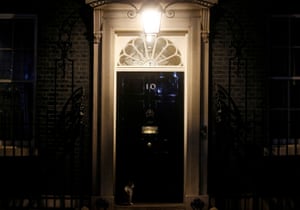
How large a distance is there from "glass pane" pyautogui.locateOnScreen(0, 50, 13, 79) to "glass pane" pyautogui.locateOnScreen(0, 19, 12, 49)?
0.14 m

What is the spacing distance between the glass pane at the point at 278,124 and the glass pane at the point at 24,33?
4.71 metres

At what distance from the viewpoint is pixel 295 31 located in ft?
29.6

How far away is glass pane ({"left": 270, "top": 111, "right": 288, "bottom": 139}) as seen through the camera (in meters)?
8.98

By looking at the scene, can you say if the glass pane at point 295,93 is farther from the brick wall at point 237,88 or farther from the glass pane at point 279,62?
the brick wall at point 237,88

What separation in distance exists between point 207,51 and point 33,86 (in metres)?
3.25

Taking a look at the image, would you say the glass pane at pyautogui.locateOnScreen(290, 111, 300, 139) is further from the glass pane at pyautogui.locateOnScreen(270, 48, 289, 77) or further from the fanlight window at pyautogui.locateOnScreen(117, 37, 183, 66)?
the fanlight window at pyautogui.locateOnScreen(117, 37, 183, 66)

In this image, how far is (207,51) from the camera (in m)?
8.63

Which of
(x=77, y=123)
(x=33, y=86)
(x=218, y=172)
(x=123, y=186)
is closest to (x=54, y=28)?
(x=33, y=86)

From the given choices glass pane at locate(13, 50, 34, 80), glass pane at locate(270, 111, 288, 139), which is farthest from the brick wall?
glass pane at locate(13, 50, 34, 80)

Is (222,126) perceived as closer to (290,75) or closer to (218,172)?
(218,172)

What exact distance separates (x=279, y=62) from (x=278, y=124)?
1153 millimetres

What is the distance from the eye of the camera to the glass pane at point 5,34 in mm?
9086

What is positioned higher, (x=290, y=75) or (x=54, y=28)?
(x=54, y=28)

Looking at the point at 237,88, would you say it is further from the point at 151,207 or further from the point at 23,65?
the point at 23,65
